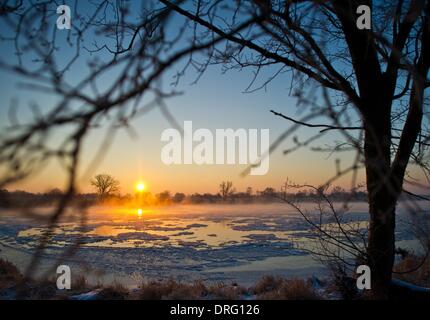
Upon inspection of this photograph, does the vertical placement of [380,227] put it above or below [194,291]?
above

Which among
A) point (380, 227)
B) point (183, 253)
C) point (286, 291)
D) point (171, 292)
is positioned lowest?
point (183, 253)

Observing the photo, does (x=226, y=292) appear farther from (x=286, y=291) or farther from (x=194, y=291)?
(x=286, y=291)

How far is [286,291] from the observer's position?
6871 millimetres

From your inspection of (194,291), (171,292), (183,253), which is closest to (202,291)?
(194,291)

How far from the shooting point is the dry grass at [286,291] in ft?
21.9

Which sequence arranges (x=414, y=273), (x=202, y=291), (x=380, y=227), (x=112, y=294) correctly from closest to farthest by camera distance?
(x=380, y=227)
(x=112, y=294)
(x=202, y=291)
(x=414, y=273)

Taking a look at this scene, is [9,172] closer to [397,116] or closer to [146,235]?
[397,116]

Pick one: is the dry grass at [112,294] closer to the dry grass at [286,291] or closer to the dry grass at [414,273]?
the dry grass at [286,291]

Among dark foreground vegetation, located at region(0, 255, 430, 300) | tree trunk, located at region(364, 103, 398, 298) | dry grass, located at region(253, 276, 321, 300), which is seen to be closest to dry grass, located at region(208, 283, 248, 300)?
dark foreground vegetation, located at region(0, 255, 430, 300)

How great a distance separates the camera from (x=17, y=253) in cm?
1273
